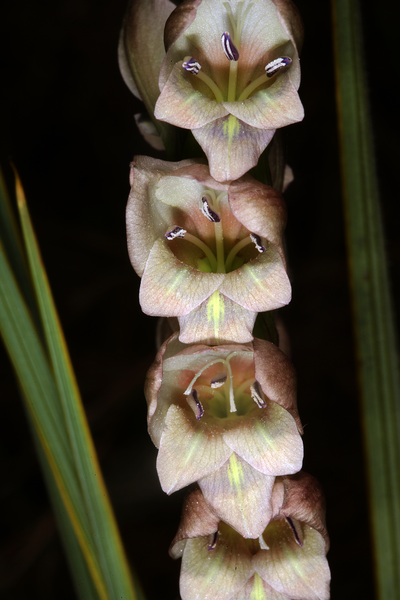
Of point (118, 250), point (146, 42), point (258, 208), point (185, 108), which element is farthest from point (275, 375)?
point (118, 250)

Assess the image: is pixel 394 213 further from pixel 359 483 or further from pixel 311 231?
pixel 359 483

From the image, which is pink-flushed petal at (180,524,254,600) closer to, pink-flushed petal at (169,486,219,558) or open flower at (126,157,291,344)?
pink-flushed petal at (169,486,219,558)

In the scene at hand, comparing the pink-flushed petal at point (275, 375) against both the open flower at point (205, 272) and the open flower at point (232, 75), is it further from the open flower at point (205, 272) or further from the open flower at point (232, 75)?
the open flower at point (232, 75)

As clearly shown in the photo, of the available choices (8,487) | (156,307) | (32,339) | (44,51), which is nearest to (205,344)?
(156,307)

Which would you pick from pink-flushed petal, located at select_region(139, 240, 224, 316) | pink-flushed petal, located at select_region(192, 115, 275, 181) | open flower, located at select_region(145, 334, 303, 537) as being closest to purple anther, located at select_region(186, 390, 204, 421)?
open flower, located at select_region(145, 334, 303, 537)

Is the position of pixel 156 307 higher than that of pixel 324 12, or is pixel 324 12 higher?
pixel 324 12
